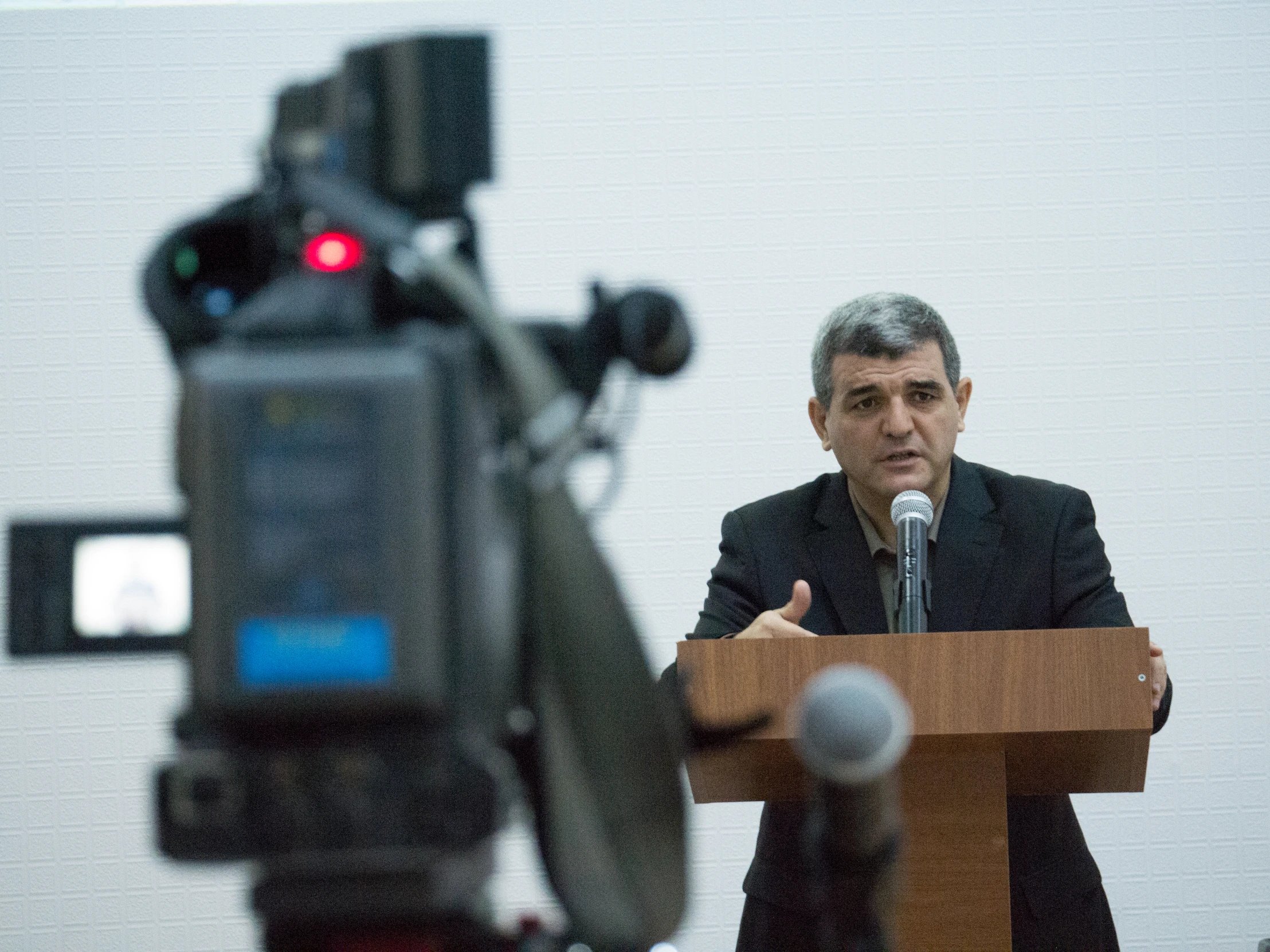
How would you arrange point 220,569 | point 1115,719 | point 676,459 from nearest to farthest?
point 220,569, point 1115,719, point 676,459

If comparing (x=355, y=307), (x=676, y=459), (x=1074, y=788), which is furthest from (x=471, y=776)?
(x=676, y=459)

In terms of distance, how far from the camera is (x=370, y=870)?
629 millimetres

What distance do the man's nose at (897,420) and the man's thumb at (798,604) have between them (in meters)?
0.59

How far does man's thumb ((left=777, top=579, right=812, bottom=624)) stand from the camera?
1.58 metres

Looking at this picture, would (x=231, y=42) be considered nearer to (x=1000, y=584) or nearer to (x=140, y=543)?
(x=1000, y=584)

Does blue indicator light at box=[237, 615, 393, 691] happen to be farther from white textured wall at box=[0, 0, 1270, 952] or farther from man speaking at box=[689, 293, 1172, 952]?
white textured wall at box=[0, 0, 1270, 952]

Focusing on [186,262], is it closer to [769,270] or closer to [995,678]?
[995,678]

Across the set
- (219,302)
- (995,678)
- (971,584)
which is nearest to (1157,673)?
(995,678)

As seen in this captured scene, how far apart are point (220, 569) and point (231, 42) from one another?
3.76 m

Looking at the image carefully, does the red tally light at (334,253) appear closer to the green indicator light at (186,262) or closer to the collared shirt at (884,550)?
the green indicator light at (186,262)

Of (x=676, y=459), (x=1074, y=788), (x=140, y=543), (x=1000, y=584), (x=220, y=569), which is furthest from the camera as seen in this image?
(x=676, y=459)

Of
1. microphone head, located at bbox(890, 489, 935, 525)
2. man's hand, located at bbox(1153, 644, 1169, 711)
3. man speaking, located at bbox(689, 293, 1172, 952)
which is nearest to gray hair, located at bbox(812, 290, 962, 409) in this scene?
man speaking, located at bbox(689, 293, 1172, 952)

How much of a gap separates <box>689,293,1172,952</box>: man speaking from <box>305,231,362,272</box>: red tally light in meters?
1.39

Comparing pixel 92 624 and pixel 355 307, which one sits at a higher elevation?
pixel 355 307
